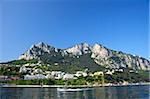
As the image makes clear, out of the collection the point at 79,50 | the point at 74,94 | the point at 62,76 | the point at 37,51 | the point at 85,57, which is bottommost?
the point at 74,94

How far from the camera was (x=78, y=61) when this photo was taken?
35.3 meters

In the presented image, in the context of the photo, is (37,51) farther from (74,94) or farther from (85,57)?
(74,94)

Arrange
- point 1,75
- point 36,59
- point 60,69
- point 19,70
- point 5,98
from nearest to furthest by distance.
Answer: point 5,98 → point 1,75 → point 19,70 → point 60,69 → point 36,59

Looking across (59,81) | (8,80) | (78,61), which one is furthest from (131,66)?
(8,80)

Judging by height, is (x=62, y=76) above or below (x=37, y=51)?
below

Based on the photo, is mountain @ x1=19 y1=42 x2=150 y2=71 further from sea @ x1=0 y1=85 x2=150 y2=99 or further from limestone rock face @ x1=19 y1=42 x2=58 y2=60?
sea @ x1=0 y1=85 x2=150 y2=99

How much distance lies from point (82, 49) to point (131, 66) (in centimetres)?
713

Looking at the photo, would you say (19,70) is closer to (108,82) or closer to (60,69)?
(60,69)

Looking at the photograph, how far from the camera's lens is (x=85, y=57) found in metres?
37.9

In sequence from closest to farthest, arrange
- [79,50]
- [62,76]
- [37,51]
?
[62,76]
[37,51]
[79,50]

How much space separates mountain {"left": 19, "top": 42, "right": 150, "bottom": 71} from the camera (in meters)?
35.1

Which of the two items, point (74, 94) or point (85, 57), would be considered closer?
point (74, 94)

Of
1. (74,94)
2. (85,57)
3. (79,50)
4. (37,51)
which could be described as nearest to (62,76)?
(37,51)

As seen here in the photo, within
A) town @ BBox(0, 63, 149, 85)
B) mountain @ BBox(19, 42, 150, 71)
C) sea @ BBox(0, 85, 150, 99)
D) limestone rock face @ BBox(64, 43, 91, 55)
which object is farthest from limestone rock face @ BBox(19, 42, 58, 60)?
sea @ BBox(0, 85, 150, 99)
